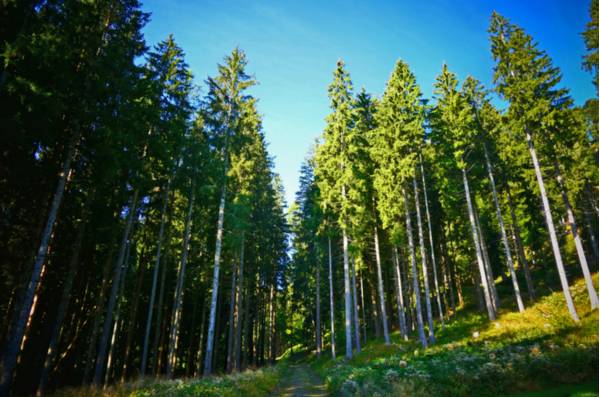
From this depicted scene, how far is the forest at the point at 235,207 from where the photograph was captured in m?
10.3

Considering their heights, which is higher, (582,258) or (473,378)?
(582,258)

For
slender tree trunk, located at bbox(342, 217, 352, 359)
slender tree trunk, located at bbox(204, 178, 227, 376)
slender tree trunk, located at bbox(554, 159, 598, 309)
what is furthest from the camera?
slender tree trunk, located at bbox(342, 217, 352, 359)

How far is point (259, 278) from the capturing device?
32562 mm

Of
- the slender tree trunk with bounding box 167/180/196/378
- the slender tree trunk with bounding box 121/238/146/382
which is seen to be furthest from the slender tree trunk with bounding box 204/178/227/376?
the slender tree trunk with bounding box 121/238/146/382

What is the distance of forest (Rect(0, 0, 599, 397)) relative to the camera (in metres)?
10.3

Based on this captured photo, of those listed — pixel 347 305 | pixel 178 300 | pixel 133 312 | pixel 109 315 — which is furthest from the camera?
pixel 347 305

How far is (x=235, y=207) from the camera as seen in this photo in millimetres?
18594

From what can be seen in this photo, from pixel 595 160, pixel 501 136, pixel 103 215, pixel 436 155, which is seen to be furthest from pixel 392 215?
pixel 595 160

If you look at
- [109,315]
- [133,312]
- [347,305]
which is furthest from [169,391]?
[347,305]

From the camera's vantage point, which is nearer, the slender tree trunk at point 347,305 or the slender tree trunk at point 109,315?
the slender tree trunk at point 109,315

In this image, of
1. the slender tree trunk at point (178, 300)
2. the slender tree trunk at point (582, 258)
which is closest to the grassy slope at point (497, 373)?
the slender tree trunk at point (582, 258)

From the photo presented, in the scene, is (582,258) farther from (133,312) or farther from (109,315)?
(133,312)

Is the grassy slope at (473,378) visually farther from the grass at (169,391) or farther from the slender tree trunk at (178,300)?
the slender tree trunk at (178,300)

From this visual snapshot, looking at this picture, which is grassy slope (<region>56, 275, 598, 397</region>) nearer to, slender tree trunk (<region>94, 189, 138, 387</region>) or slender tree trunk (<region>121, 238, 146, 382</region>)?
slender tree trunk (<region>94, 189, 138, 387</region>)
